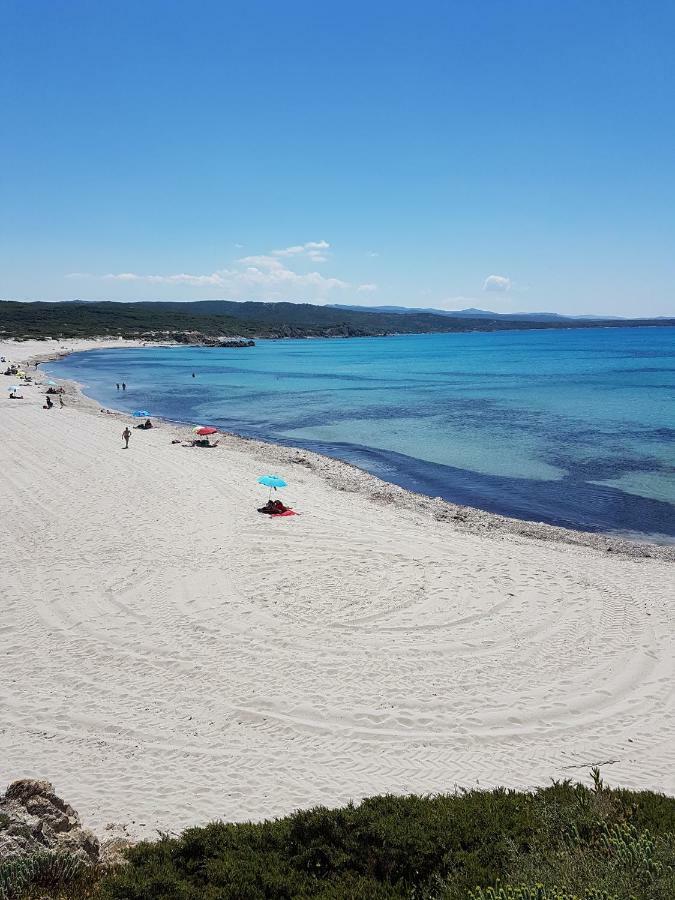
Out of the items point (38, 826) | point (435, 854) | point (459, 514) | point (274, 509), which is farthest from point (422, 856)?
point (459, 514)

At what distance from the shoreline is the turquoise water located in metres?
1.19

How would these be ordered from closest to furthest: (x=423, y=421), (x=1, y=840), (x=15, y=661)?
1. (x=1, y=840)
2. (x=15, y=661)
3. (x=423, y=421)

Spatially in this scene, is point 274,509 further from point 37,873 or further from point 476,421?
point 476,421

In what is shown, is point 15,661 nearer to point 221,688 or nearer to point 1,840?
point 221,688

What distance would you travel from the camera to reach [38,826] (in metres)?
5.17

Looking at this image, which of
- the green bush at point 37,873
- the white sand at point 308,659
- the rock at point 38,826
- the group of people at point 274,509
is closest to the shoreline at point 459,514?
the white sand at point 308,659

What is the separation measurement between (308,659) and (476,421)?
3245cm

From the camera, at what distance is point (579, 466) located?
88.7 ft

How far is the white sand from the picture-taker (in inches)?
285

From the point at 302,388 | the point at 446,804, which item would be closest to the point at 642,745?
the point at 446,804

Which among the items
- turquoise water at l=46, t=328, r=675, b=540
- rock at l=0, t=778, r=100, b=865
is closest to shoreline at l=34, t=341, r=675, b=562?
turquoise water at l=46, t=328, r=675, b=540

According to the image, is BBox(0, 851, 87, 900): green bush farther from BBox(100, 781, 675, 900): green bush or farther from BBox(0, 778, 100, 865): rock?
BBox(100, 781, 675, 900): green bush

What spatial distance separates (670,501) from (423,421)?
794 inches

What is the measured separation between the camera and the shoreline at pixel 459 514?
1681 cm
